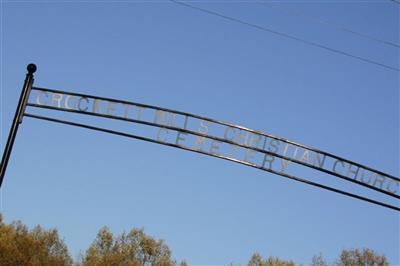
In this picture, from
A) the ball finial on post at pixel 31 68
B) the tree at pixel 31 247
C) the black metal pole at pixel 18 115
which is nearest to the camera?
the black metal pole at pixel 18 115

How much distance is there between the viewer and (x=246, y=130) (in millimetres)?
9484

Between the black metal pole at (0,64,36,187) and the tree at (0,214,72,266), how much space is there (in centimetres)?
3903

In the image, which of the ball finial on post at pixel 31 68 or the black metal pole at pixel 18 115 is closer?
the black metal pole at pixel 18 115

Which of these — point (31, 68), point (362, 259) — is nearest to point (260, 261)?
point (362, 259)

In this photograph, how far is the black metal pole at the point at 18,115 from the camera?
27.8 feet

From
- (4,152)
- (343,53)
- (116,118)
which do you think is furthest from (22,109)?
(343,53)

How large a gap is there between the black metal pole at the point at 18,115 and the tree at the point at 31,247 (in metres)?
39.0

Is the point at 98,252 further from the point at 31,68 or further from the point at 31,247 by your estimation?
the point at 31,68

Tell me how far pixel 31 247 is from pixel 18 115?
4098 cm

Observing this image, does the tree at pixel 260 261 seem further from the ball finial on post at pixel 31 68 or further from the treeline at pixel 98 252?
the ball finial on post at pixel 31 68

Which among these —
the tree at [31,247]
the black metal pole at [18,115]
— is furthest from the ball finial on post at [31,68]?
the tree at [31,247]

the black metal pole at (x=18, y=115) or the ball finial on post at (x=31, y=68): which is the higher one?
the ball finial on post at (x=31, y=68)

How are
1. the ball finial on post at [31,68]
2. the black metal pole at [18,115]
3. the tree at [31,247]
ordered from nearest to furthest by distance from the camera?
the black metal pole at [18,115], the ball finial on post at [31,68], the tree at [31,247]

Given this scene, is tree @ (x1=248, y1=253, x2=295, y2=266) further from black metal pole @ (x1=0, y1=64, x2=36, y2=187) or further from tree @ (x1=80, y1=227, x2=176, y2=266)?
black metal pole @ (x1=0, y1=64, x2=36, y2=187)
